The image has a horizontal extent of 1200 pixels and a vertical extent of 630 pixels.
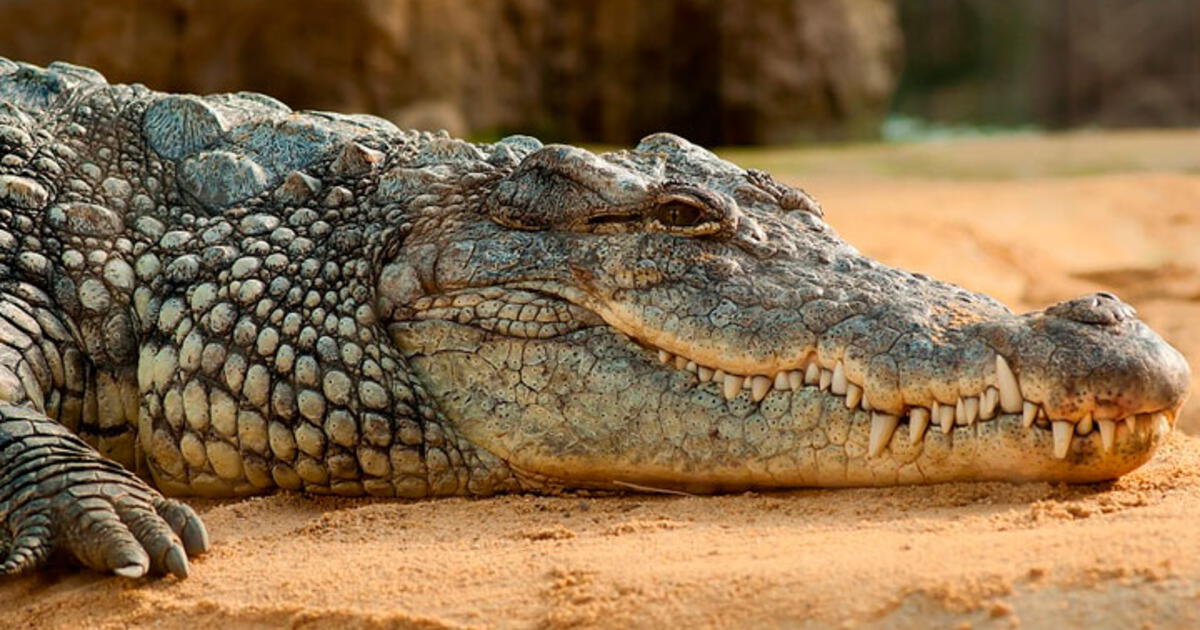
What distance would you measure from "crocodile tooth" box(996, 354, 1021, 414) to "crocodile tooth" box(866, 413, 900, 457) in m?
0.25

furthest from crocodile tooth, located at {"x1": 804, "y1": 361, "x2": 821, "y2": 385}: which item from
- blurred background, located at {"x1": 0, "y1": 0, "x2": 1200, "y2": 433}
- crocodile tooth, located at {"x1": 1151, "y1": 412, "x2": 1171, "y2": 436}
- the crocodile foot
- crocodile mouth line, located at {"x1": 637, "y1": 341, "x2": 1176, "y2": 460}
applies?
blurred background, located at {"x1": 0, "y1": 0, "x2": 1200, "y2": 433}

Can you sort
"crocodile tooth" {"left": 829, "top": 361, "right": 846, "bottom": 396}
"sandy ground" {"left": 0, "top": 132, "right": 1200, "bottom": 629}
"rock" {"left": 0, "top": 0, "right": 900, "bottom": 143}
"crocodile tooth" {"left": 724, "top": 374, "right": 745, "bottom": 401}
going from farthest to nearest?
"rock" {"left": 0, "top": 0, "right": 900, "bottom": 143}, "crocodile tooth" {"left": 724, "top": 374, "right": 745, "bottom": 401}, "crocodile tooth" {"left": 829, "top": 361, "right": 846, "bottom": 396}, "sandy ground" {"left": 0, "top": 132, "right": 1200, "bottom": 629}

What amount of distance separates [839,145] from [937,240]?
767cm

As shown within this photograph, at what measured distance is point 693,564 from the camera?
2990mm

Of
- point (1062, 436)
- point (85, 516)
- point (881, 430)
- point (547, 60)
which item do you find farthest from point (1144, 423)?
point (547, 60)

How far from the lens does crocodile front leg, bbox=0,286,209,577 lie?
10.6 feet

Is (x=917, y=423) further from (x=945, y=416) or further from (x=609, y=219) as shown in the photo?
(x=609, y=219)

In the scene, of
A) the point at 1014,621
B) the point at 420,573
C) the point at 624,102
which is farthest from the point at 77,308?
the point at 624,102

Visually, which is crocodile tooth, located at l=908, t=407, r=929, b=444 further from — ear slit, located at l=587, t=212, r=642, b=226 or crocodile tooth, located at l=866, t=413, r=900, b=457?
ear slit, located at l=587, t=212, r=642, b=226

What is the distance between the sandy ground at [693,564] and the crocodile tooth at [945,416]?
5.7 inches

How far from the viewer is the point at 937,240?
27.7 ft

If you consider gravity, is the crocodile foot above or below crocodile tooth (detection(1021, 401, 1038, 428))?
below

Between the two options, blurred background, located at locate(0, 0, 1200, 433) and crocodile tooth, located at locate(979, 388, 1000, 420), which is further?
blurred background, located at locate(0, 0, 1200, 433)

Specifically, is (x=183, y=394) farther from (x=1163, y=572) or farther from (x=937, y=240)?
(x=937, y=240)
